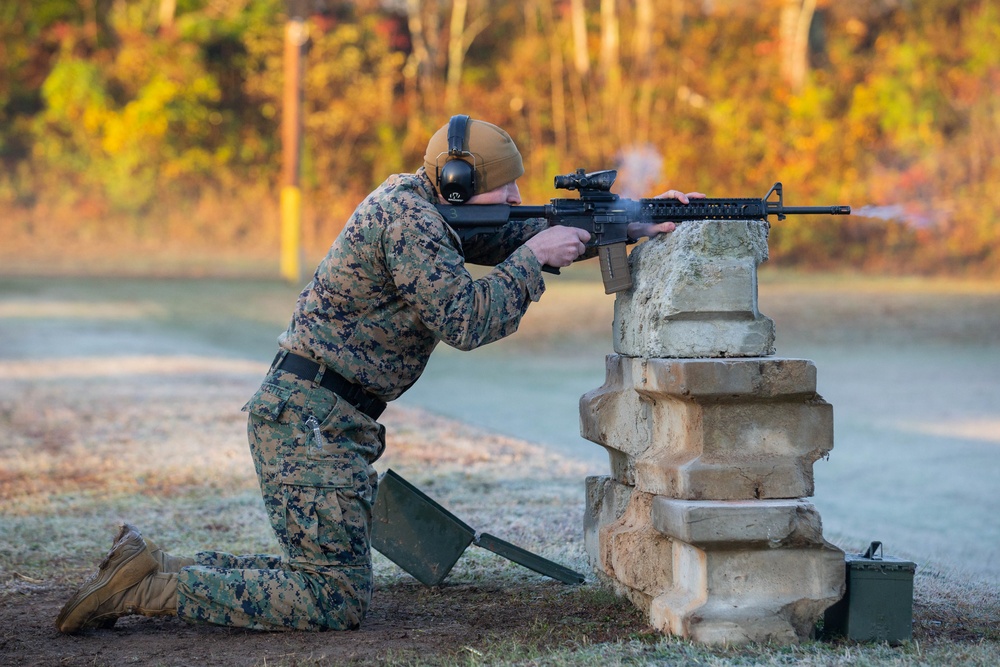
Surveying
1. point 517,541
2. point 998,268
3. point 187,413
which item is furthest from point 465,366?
point 998,268

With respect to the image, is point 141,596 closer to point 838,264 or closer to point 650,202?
point 650,202

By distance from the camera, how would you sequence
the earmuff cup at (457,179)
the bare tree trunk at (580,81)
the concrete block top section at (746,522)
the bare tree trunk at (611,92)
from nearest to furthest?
the concrete block top section at (746,522)
the earmuff cup at (457,179)
the bare tree trunk at (611,92)
the bare tree trunk at (580,81)

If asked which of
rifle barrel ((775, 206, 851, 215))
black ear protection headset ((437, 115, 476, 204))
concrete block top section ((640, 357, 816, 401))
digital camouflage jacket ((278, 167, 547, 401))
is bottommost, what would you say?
concrete block top section ((640, 357, 816, 401))

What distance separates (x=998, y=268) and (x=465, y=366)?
1745cm

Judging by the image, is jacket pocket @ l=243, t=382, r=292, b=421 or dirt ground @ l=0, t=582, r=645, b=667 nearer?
dirt ground @ l=0, t=582, r=645, b=667

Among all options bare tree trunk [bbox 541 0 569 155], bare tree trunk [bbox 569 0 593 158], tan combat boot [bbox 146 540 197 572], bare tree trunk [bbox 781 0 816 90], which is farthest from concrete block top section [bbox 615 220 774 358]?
bare tree trunk [bbox 541 0 569 155]

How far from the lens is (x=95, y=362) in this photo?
1401 cm


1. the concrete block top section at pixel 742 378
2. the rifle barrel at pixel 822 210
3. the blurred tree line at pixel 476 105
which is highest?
the blurred tree line at pixel 476 105

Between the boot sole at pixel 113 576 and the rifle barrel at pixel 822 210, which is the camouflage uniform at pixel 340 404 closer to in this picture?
the boot sole at pixel 113 576

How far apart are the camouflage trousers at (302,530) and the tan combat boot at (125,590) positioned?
0.07 metres

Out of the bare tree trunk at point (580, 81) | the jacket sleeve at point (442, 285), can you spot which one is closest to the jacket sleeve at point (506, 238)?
the jacket sleeve at point (442, 285)

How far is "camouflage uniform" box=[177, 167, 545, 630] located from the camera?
14.1 feet

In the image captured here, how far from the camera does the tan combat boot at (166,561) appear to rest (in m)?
4.51

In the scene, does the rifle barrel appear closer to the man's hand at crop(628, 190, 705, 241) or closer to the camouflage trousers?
the man's hand at crop(628, 190, 705, 241)
